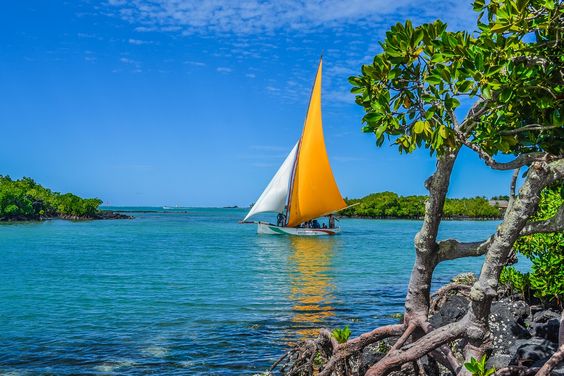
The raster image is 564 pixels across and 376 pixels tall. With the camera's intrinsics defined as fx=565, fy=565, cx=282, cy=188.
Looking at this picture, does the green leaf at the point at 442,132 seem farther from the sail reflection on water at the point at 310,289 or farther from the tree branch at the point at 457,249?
the sail reflection on water at the point at 310,289

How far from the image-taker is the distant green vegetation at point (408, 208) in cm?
12875

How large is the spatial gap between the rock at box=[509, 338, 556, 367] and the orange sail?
38866 millimetres

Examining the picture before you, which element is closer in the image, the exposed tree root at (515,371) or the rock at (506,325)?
the exposed tree root at (515,371)

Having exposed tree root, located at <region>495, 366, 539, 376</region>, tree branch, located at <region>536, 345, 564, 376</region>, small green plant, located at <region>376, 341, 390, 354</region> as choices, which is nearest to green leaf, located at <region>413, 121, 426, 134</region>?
tree branch, located at <region>536, 345, 564, 376</region>

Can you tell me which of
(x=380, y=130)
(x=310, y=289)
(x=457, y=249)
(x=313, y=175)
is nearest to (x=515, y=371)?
(x=457, y=249)

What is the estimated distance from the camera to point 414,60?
18.2 ft

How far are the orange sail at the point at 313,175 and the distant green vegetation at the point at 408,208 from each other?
76.3 metres

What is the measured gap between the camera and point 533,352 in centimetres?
779

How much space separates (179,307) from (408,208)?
4614 inches

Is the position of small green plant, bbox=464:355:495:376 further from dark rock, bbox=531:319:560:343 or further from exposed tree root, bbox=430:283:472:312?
exposed tree root, bbox=430:283:472:312

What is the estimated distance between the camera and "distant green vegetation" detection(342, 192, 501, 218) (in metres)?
129

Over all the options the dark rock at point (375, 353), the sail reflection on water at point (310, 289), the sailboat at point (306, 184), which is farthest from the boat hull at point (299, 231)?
the dark rock at point (375, 353)

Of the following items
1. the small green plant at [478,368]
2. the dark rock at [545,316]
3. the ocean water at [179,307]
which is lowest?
the ocean water at [179,307]

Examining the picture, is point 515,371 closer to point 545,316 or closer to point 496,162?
point 496,162
